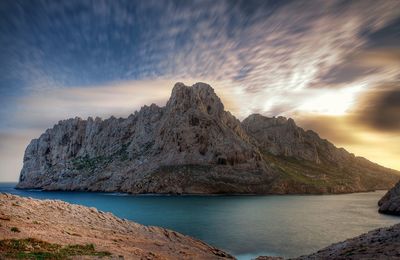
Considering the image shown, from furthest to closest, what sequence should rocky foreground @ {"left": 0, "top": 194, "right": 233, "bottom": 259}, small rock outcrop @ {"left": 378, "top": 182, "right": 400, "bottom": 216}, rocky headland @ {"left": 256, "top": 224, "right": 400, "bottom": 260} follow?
small rock outcrop @ {"left": 378, "top": 182, "right": 400, "bottom": 216} < rocky foreground @ {"left": 0, "top": 194, "right": 233, "bottom": 259} < rocky headland @ {"left": 256, "top": 224, "right": 400, "bottom": 260}

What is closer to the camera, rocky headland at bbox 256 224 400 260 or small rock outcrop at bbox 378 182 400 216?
rocky headland at bbox 256 224 400 260

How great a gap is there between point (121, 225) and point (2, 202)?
1740 cm

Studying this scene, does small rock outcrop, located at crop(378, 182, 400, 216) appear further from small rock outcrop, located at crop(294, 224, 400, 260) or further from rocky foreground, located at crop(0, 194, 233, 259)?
small rock outcrop, located at crop(294, 224, 400, 260)

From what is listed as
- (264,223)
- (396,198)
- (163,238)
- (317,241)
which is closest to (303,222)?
(264,223)

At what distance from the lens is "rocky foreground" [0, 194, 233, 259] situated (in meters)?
29.8

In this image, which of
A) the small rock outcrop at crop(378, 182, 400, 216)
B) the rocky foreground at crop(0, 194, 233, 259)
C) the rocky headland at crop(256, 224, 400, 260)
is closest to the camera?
the rocky headland at crop(256, 224, 400, 260)

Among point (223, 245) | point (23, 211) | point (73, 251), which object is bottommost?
point (223, 245)

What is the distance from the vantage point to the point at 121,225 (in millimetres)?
51500

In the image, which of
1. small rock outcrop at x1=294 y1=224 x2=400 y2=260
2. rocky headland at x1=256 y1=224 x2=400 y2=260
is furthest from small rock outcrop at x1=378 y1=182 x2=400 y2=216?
small rock outcrop at x1=294 y1=224 x2=400 y2=260

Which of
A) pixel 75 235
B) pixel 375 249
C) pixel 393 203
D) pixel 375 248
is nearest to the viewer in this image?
pixel 375 249

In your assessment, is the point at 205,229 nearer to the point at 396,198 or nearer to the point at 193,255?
the point at 193,255

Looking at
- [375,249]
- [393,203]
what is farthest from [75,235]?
[393,203]

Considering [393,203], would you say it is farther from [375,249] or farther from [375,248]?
[375,249]

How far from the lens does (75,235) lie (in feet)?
123
